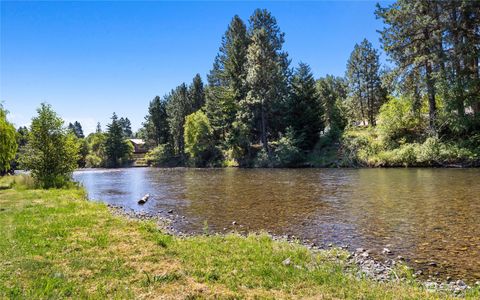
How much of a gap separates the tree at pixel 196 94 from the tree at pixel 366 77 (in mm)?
38858

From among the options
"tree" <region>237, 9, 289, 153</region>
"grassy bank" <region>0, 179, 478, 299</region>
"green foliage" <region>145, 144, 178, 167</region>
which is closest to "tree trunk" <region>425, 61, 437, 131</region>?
"tree" <region>237, 9, 289, 153</region>

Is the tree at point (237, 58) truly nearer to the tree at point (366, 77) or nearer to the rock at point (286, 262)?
the tree at point (366, 77)

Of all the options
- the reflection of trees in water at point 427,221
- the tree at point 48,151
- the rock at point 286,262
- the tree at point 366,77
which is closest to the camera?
the rock at point 286,262

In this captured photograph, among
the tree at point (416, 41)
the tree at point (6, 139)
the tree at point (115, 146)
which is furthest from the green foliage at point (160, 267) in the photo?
the tree at point (115, 146)

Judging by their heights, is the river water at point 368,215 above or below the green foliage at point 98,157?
below

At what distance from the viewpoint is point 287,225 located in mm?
12461

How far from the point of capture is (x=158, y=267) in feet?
22.9

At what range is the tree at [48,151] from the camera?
23.9m

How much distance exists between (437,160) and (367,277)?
3100 centimetres

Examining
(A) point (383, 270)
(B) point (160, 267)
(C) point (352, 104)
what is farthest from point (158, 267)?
(C) point (352, 104)

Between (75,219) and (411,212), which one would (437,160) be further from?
(75,219)

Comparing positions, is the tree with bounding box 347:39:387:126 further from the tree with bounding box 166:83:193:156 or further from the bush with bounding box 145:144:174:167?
the bush with bounding box 145:144:174:167

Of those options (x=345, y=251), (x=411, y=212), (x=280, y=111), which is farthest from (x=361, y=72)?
(x=345, y=251)

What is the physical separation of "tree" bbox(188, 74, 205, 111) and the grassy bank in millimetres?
75066
